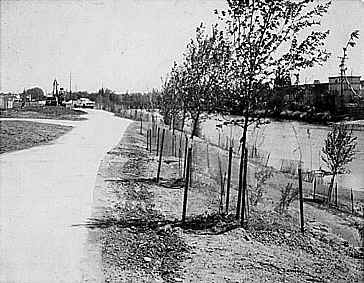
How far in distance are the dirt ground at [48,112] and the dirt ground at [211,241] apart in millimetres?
15735

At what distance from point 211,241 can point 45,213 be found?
6.46 ft

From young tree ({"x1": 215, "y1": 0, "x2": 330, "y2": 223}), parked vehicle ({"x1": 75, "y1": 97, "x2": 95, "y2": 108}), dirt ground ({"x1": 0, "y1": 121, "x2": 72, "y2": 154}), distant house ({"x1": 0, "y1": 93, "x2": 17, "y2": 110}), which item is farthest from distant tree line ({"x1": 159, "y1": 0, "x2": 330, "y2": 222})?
parked vehicle ({"x1": 75, "y1": 97, "x2": 95, "y2": 108})

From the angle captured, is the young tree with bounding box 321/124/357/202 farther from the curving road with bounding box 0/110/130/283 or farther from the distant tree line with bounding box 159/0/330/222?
the curving road with bounding box 0/110/130/283

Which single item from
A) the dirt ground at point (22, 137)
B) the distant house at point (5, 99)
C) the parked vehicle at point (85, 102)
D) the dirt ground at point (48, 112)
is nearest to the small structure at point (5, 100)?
the distant house at point (5, 99)

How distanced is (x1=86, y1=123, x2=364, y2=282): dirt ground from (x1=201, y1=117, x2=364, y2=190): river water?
564mm

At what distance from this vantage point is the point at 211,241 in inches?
180

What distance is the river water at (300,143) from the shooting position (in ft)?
14.0

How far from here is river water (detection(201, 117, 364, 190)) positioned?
4.27 meters

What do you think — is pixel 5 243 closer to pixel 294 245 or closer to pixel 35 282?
pixel 35 282

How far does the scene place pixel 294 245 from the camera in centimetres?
451

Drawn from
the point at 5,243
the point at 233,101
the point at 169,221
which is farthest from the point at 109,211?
the point at 233,101

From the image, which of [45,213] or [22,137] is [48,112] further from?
[45,213]

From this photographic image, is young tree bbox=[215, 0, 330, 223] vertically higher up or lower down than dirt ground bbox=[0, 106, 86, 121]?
higher up

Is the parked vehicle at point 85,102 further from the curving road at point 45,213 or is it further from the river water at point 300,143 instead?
the river water at point 300,143
